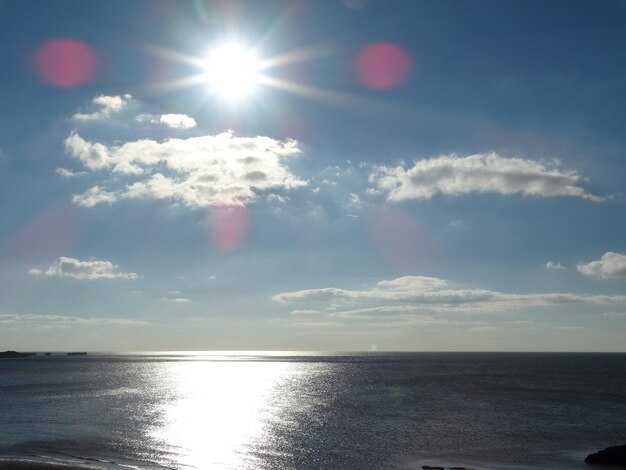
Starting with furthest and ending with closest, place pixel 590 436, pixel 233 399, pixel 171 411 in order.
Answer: pixel 233 399 → pixel 171 411 → pixel 590 436

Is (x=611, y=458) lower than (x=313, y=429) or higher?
higher

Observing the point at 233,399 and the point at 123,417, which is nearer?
the point at 123,417

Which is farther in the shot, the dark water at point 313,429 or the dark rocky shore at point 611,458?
the dark water at point 313,429

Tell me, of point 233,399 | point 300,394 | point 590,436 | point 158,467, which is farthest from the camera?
point 300,394

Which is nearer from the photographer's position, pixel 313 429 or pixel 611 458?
pixel 611 458

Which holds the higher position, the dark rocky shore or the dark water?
the dark rocky shore

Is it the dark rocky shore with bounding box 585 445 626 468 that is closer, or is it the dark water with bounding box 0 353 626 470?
the dark rocky shore with bounding box 585 445 626 468

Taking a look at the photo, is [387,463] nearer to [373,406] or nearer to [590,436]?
[590,436]

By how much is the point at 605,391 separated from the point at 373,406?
174 feet

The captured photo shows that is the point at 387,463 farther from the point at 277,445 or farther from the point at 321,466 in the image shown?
the point at 277,445

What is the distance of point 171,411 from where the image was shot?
8006cm

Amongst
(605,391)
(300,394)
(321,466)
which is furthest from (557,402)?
(321,466)

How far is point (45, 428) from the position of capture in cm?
6175

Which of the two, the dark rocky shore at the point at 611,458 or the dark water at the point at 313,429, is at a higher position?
the dark rocky shore at the point at 611,458
